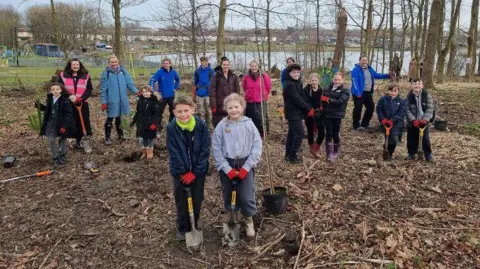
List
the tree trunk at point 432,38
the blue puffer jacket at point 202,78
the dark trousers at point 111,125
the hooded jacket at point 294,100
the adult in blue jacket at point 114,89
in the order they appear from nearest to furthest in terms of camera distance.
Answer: the hooded jacket at point 294,100 → the adult in blue jacket at point 114,89 → the dark trousers at point 111,125 → the blue puffer jacket at point 202,78 → the tree trunk at point 432,38

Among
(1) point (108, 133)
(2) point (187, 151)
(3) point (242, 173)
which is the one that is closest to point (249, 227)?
(3) point (242, 173)

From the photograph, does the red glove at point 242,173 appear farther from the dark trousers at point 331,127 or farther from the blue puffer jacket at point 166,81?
the blue puffer jacket at point 166,81

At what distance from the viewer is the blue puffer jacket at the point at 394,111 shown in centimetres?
674

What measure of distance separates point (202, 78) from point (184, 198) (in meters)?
5.28

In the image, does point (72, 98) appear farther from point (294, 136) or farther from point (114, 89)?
point (294, 136)

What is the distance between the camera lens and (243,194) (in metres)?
4.26

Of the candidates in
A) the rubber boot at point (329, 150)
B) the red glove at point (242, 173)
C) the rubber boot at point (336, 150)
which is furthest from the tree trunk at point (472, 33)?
the red glove at point (242, 173)

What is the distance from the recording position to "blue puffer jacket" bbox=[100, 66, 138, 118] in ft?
24.9

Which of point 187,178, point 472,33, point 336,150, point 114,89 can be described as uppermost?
point 472,33

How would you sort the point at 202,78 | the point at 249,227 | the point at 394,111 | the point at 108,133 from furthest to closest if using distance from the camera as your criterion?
1. the point at 202,78
2. the point at 108,133
3. the point at 394,111
4. the point at 249,227

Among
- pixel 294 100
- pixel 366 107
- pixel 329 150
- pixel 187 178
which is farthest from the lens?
pixel 366 107

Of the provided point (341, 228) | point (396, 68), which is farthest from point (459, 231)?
point (396, 68)

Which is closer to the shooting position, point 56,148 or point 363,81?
point 56,148

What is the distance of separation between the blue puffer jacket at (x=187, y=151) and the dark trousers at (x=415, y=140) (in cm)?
423
